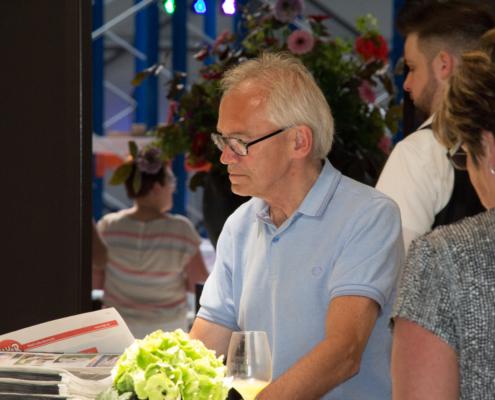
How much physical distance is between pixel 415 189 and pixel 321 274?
53 centimetres

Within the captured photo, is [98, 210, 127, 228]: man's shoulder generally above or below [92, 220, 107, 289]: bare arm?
above

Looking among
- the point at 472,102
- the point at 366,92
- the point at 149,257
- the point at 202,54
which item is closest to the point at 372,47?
the point at 366,92

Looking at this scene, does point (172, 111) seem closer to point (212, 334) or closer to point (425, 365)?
point (212, 334)

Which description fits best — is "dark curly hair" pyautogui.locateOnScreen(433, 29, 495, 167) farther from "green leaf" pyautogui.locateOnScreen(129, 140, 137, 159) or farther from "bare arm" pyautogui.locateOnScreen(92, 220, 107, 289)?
"bare arm" pyautogui.locateOnScreen(92, 220, 107, 289)

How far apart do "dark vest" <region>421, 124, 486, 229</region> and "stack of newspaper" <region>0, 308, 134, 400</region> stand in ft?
3.52

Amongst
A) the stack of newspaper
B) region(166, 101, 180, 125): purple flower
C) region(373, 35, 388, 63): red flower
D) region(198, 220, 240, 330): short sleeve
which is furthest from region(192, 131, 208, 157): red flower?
the stack of newspaper

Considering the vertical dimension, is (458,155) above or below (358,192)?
above

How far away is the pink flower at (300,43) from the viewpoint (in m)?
2.24

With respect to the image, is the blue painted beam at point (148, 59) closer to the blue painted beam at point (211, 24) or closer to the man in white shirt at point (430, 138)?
the blue painted beam at point (211, 24)

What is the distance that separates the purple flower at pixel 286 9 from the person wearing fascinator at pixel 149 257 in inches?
30.6

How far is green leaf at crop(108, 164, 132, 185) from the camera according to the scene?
8.00 ft

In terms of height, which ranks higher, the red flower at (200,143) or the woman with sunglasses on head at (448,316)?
the woman with sunglasses on head at (448,316)

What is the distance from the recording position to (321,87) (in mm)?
2219

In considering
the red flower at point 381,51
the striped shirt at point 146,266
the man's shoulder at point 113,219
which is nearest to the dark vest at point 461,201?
the red flower at point 381,51
